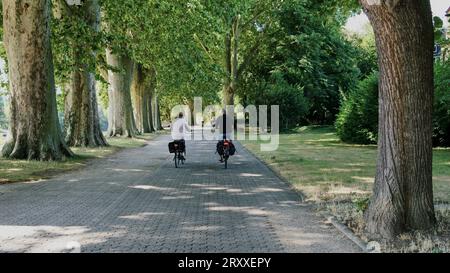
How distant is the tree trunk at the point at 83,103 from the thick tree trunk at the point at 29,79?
5.86 metres

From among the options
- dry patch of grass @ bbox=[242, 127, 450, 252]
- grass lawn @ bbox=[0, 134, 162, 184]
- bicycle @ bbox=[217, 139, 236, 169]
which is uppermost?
bicycle @ bbox=[217, 139, 236, 169]

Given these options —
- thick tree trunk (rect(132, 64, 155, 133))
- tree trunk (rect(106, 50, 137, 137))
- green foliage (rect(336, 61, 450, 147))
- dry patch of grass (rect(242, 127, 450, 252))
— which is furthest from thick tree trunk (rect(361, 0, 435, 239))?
thick tree trunk (rect(132, 64, 155, 133))

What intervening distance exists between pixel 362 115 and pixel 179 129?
47.1ft

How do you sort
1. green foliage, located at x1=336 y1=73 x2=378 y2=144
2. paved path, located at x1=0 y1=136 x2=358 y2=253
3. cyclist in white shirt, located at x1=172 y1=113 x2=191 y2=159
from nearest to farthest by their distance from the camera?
paved path, located at x1=0 y1=136 x2=358 y2=253 → cyclist in white shirt, located at x1=172 y1=113 x2=191 y2=159 → green foliage, located at x1=336 y1=73 x2=378 y2=144

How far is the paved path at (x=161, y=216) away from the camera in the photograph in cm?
697

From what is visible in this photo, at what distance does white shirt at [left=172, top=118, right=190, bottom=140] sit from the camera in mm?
18125

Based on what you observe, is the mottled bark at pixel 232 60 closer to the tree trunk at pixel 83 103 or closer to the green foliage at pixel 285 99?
the green foliage at pixel 285 99

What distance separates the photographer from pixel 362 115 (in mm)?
29469

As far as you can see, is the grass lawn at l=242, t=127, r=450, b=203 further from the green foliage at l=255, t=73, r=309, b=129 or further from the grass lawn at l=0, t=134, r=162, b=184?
the green foliage at l=255, t=73, r=309, b=129

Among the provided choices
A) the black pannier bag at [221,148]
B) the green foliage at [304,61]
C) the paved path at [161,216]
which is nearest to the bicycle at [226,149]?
the black pannier bag at [221,148]

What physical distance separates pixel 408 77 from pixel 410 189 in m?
1.58

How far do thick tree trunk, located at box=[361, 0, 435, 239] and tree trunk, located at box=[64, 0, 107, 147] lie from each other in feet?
61.2

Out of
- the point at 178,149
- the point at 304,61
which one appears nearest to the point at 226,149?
the point at 178,149
